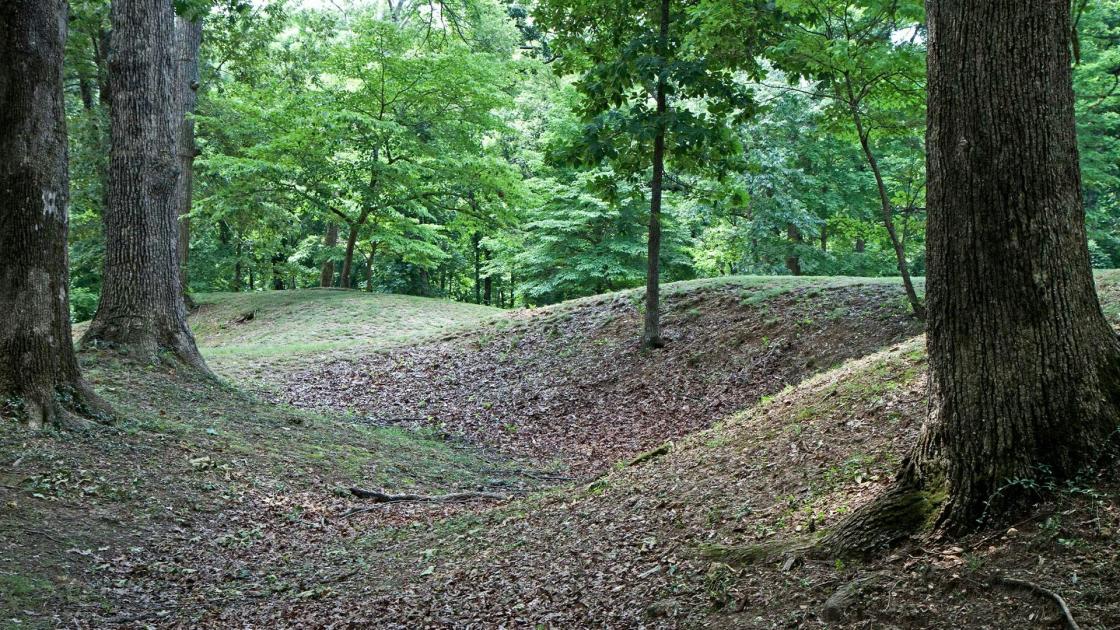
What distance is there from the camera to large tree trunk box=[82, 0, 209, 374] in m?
10.0

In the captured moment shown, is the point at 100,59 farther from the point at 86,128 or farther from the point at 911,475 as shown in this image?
the point at 911,475

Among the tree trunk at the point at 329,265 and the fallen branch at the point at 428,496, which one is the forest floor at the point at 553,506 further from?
the tree trunk at the point at 329,265

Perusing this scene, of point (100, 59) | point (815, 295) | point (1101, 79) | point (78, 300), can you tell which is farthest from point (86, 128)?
point (1101, 79)

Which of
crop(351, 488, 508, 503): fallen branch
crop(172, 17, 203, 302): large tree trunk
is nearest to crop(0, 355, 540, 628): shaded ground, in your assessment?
crop(351, 488, 508, 503): fallen branch

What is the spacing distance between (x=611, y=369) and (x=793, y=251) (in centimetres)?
1102

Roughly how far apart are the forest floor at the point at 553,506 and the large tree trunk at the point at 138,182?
720 millimetres

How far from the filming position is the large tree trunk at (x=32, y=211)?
A: 662 centimetres

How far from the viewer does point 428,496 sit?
→ 8414 millimetres

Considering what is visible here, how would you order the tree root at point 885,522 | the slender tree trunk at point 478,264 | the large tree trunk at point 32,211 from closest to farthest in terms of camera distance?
the tree root at point 885,522 → the large tree trunk at point 32,211 → the slender tree trunk at point 478,264

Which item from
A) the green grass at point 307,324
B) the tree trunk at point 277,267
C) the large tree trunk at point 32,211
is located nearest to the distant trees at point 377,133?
the green grass at point 307,324

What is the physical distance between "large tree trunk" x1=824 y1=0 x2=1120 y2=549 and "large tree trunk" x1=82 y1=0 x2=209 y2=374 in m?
9.75

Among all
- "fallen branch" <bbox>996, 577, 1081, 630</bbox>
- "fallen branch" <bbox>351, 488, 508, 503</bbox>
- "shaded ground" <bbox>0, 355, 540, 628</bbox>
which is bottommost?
"fallen branch" <bbox>351, 488, 508, 503</bbox>

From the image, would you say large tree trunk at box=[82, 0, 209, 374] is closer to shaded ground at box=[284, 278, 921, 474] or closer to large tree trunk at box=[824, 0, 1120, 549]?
shaded ground at box=[284, 278, 921, 474]

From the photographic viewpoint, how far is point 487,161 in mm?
21219
